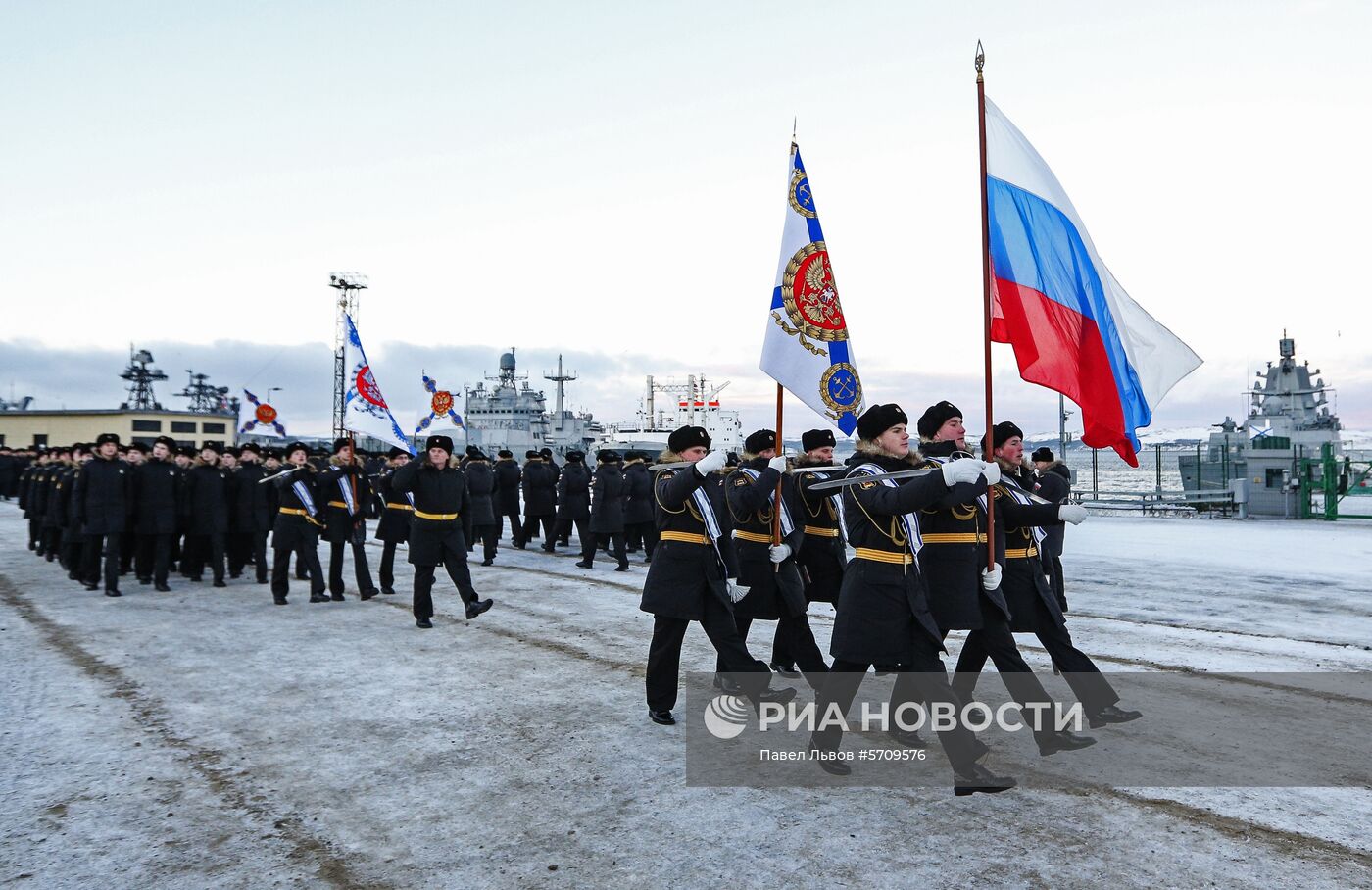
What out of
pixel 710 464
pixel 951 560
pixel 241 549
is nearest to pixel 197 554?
pixel 241 549

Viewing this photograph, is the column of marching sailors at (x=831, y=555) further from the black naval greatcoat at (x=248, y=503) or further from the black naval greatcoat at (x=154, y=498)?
the black naval greatcoat at (x=248, y=503)

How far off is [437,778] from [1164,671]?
17.7 feet

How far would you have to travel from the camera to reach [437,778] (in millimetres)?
4262

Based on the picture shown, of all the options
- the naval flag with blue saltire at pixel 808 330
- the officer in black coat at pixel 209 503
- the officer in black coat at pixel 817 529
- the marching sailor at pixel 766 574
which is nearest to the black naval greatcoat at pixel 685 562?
the marching sailor at pixel 766 574

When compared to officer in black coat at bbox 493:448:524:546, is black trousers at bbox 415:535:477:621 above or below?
below

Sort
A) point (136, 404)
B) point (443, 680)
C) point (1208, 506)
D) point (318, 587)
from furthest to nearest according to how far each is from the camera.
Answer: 1. point (136, 404)
2. point (1208, 506)
3. point (318, 587)
4. point (443, 680)

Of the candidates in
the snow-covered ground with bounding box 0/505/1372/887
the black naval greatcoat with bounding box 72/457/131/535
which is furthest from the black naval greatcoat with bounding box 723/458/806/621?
the black naval greatcoat with bounding box 72/457/131/535

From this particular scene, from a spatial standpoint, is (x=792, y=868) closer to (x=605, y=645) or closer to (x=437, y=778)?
(x=437, y=778)

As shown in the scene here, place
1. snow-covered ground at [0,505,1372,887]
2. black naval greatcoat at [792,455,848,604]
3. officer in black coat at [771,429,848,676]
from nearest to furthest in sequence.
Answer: snow-covered ground at [0,505,1372,887] → officer in black coat at [771,429,848,676] → black naval greatcoat at [792,455,848,604]

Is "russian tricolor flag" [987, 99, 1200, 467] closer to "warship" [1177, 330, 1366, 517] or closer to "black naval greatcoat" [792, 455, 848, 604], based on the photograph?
"black naval greatcoat" [792, 455, 848, 604]

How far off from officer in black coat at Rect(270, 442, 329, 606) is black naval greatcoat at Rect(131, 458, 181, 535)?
1.87 meters

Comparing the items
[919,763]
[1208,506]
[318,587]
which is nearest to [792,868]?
[919,763]

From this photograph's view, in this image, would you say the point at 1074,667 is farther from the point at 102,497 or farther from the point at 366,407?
A: the point at 102,497

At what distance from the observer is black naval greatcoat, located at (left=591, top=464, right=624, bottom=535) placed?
1320 cm
